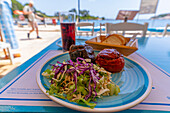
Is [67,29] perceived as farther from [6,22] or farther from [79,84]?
[6,22]

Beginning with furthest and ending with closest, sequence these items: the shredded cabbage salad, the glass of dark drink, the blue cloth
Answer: the blue cloth, the glass of dark drink, the shredded cabbage salad

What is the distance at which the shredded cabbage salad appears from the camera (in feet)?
1.33

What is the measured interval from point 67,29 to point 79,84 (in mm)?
675

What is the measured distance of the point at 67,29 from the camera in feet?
3.24

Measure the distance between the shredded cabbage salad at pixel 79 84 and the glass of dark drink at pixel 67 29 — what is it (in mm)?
498

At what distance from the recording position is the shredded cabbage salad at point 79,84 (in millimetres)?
406

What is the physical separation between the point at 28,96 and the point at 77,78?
0.24 m

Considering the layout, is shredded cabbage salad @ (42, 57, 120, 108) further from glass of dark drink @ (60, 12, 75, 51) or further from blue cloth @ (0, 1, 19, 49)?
blue cloth @ (0, 1, 19, 49)

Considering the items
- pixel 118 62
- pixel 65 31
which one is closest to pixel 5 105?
pixel 118 62

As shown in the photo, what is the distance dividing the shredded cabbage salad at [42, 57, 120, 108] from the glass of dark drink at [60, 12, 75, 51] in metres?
0.50

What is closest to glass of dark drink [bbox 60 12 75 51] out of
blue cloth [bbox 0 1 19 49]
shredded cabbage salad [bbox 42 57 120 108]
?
shredded cabbage salad [bbox 42 57 120 108]

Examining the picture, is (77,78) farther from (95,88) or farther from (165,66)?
(165,66)

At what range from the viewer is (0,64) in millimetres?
2537

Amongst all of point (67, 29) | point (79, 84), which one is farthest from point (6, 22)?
point (79, 84)
